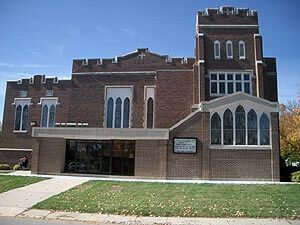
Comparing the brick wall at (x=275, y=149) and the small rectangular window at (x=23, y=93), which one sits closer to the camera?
the brick wall at (x=275, y=149)

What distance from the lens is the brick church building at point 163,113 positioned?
22.5 metres

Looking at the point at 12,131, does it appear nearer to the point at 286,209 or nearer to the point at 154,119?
the point at 154,119

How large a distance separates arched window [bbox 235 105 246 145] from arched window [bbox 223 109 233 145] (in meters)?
0.36

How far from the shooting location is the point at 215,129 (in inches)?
905

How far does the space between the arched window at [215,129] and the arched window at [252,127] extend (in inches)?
84.5

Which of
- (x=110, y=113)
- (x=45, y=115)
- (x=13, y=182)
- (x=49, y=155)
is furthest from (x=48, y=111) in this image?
(x=13, y=182)

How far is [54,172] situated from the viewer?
930 inches

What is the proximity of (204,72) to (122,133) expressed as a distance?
1020 cm

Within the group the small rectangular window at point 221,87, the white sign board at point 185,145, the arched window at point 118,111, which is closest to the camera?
the white sign board at point 185,145

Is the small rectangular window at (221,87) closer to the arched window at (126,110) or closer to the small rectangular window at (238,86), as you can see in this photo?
the small rectangular window at (238,86)

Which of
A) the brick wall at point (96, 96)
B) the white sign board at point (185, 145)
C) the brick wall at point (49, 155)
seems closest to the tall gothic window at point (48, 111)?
the brick wall at point (96, 96)

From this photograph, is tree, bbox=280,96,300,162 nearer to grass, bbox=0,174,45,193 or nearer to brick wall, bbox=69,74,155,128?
brick wall, bbox=69,74,155,128

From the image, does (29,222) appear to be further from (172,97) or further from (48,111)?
(48,111)

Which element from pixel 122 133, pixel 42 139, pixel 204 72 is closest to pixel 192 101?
pixel 204 72
